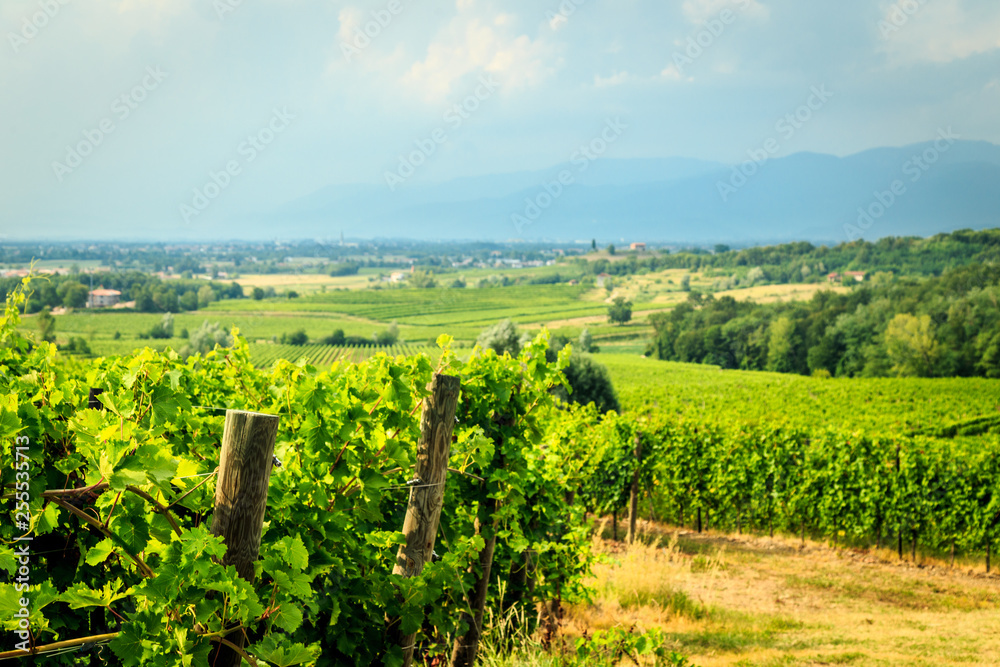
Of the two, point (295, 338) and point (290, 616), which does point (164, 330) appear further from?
point (290, 616)

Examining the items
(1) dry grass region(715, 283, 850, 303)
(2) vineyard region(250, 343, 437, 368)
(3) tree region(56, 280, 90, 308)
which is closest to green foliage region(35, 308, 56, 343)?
(3) tree region(56, 280, 90, 308)

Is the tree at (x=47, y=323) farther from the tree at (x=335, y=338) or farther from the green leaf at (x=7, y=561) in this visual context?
the tree at (x=335, y=338)

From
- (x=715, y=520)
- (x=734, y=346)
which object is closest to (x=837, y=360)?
(x=734, y=346)

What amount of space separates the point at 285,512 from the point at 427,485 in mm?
625

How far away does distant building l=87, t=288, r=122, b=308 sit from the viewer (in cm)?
5231

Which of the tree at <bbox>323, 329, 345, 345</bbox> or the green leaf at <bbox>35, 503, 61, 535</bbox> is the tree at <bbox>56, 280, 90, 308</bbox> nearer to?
the tree at <bbox>323, 329, 345, 345</bbox>

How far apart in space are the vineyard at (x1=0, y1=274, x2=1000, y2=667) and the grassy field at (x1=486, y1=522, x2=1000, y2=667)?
0.76 meters

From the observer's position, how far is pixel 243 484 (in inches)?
68.2

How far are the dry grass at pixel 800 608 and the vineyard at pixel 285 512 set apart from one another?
4.45 feet

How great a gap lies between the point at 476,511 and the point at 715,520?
10734mm

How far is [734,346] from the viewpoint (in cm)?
7788

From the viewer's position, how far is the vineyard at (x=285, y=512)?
5.39 ft

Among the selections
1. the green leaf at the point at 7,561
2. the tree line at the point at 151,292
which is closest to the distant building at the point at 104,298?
the tree line at the point at 151,292

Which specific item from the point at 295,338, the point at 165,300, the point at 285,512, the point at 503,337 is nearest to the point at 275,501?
the point at 285,512
